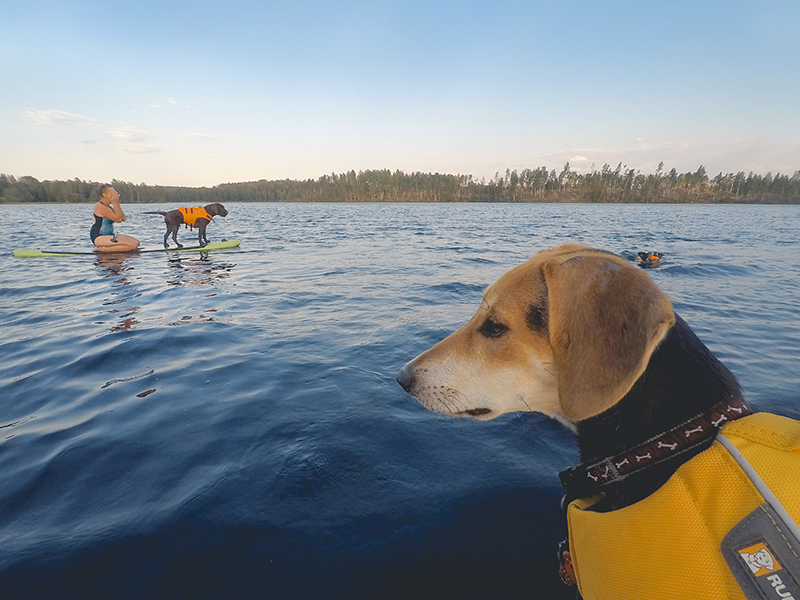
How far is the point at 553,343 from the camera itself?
86.1 inches

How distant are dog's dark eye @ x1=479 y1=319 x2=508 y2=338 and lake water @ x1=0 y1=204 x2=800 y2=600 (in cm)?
171

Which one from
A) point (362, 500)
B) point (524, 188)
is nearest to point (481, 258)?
point (362, 500)

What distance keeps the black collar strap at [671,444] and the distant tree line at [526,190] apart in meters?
153

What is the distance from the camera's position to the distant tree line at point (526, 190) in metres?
146

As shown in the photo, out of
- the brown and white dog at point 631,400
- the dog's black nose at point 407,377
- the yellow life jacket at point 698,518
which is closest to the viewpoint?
the yellow life jacket at point 698,518

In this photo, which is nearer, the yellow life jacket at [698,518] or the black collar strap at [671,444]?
the yellow life jacket at [698,518]

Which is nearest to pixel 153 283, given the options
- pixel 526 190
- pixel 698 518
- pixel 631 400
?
pixel 631 400

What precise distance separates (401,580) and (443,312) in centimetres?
652

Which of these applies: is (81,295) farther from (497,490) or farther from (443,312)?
(497,490)

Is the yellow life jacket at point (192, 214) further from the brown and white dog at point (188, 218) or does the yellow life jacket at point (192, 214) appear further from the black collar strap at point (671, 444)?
the black collar strap at point (671, 444)

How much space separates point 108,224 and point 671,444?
20672mm

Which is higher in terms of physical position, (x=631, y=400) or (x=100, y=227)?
(x=631, y=400)

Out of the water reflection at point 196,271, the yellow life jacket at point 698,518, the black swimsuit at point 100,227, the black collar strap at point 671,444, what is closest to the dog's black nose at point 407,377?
the black collar strap at point 671,444

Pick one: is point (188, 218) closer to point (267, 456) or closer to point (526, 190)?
point (267, 456)
